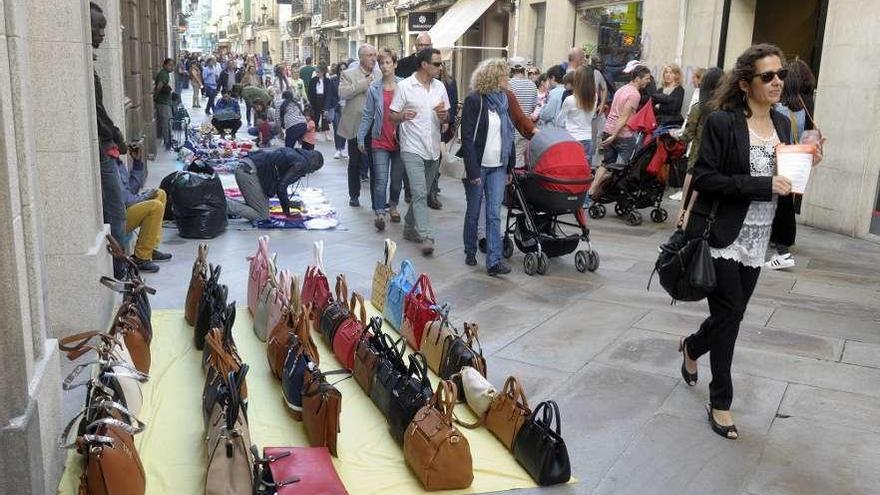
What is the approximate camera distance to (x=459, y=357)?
14.7 ft

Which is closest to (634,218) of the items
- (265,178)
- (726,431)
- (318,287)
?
(265,178)

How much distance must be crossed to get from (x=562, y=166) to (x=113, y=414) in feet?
14.8

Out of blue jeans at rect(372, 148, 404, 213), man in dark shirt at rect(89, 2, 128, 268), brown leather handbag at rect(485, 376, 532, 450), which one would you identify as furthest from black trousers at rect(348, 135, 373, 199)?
brown leather handbag at rect(485, 376, 532, 450)

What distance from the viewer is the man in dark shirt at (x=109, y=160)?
19.7 ft

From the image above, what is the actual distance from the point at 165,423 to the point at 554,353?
2.46m

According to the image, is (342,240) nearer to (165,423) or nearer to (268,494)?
(165,423)

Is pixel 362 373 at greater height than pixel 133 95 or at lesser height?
lesser

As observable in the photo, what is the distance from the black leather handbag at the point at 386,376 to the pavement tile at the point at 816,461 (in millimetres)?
1711

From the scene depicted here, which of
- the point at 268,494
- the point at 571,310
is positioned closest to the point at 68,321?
the point at 268,494

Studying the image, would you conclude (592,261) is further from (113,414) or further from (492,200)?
(113,414)

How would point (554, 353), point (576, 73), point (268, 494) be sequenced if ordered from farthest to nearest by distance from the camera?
point (576, 73) → point (554, 353) → point (268, 494)

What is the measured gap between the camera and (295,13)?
63.4 metres

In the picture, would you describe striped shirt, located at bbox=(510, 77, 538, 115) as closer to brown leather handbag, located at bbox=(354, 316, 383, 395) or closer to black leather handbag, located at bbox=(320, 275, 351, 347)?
black leather handbag, located at bbox=(320, 275, 351, 347)

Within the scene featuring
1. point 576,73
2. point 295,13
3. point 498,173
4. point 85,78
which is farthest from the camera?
point 295,13
